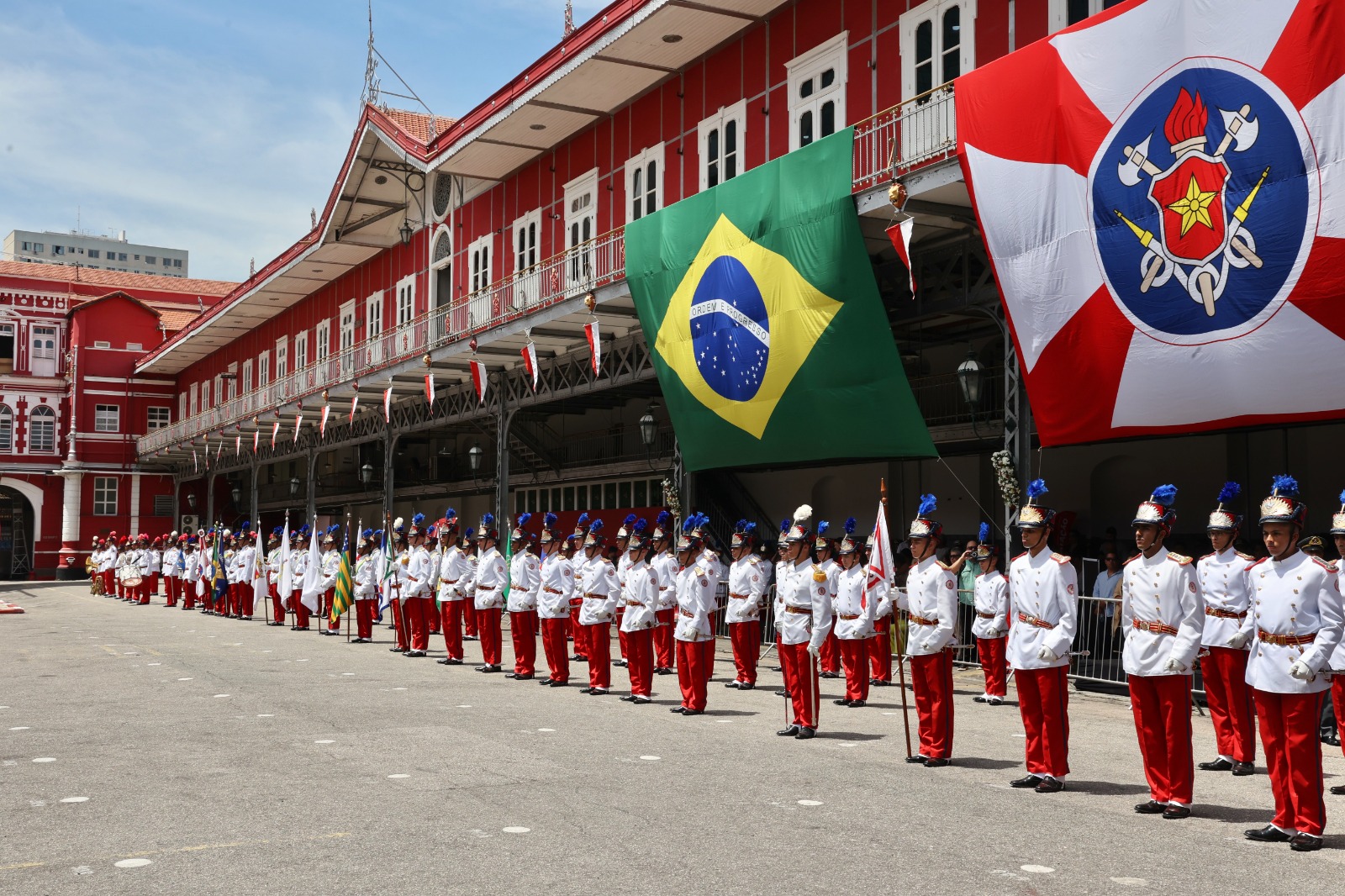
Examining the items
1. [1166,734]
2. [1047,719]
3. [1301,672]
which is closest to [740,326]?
[1047,719]

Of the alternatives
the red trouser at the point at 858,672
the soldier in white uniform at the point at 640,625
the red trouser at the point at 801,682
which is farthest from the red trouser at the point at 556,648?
the red trouser at the point at 801,682

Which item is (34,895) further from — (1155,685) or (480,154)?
(480,154)

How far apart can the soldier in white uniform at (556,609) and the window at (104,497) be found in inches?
1948

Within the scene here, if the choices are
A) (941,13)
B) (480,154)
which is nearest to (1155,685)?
(941,13)

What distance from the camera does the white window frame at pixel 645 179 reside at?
23.3m

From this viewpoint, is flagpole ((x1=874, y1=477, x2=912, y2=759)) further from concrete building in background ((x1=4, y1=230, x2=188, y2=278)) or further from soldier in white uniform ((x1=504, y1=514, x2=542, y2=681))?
concrete building in background ((x1=4, y1=230, x2=188, y2=278))

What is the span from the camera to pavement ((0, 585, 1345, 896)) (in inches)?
237

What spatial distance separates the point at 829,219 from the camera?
15906 mm

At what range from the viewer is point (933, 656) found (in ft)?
30.8

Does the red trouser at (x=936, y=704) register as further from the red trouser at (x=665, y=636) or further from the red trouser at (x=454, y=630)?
the red trouser at (x=454, y=630)

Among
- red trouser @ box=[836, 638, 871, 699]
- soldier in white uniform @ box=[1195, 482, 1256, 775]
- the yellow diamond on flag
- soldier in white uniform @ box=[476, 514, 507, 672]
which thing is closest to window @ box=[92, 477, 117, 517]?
the yellow diamond on flag

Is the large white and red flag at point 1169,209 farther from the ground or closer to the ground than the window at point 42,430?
closer to the ground

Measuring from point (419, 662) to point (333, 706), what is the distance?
5.07 metres

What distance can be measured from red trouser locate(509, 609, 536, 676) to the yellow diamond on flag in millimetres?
4652
